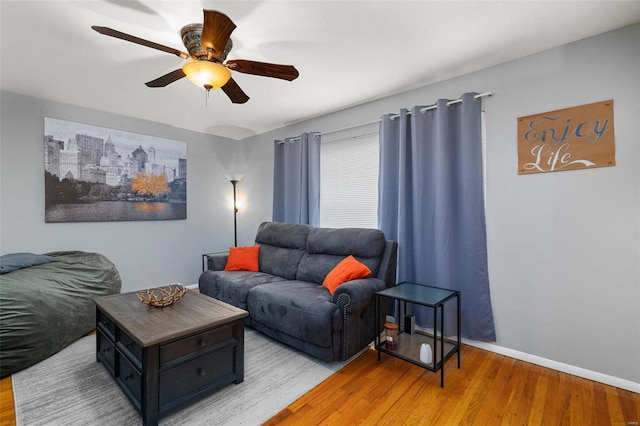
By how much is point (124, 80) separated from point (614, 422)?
457 cm

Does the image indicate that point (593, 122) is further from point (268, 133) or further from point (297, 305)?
point (268, 133)

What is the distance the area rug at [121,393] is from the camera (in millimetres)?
1696

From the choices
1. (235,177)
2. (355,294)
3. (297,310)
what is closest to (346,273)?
(355,294)

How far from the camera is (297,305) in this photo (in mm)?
2414

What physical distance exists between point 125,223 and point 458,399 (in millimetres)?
4214

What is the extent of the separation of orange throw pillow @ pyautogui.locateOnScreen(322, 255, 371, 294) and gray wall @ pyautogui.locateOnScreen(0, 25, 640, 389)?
1.14m

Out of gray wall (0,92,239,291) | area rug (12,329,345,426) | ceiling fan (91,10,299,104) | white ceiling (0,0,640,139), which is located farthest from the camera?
gray wall (0,92,239,291)

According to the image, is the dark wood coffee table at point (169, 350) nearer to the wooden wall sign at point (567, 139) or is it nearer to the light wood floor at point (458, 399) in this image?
the light wood floor at point (458, 399)

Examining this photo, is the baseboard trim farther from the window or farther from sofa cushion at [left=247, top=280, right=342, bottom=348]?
the window

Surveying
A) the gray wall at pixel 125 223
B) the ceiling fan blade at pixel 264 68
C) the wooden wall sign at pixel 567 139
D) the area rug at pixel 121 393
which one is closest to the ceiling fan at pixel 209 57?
the ceiling fan blade at pixel 264 68

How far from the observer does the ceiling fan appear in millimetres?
1590

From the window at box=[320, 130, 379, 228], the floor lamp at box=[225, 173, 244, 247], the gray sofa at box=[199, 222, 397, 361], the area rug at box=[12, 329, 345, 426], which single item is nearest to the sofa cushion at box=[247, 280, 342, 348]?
the gray sofa at box=[199, 222, 397, 361]

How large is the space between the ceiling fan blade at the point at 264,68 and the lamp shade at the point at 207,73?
3.7 inches

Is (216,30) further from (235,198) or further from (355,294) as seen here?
(235,198)
